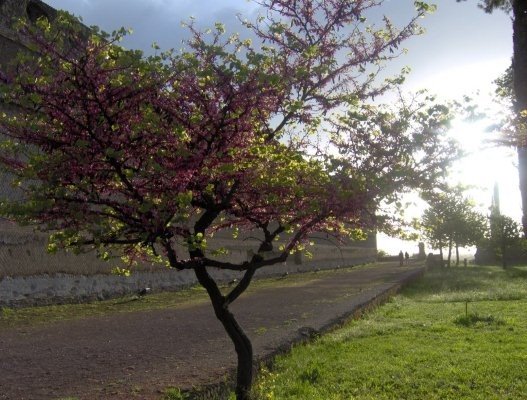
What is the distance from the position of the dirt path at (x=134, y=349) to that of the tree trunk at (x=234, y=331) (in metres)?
0.78

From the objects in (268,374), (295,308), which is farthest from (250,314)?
(268,374)

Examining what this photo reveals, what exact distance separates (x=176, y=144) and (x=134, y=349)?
456cm

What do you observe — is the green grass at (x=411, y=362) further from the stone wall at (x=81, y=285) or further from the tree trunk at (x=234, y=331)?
the stone wall at (x=81, y=285)

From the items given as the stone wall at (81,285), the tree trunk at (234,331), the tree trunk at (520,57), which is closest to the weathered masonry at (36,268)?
the stone wall at (81,285)

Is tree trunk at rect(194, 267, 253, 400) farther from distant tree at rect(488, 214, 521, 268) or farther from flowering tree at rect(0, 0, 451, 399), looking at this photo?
distant tree at rect(488, 214, 521, 268)

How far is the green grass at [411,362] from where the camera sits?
5305 mm

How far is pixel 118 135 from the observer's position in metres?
3.24

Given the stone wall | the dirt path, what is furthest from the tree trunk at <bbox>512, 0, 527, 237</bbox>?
the stone wall

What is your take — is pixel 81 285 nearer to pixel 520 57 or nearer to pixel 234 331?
pixel 234 331

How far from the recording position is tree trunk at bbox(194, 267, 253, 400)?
4.44 meters

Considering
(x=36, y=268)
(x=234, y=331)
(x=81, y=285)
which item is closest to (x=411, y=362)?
(x=234, y=331)

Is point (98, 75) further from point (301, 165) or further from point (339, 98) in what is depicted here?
point (339, 98)

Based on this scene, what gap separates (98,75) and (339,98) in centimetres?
186

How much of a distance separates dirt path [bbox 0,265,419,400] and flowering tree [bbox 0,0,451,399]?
1928mm
